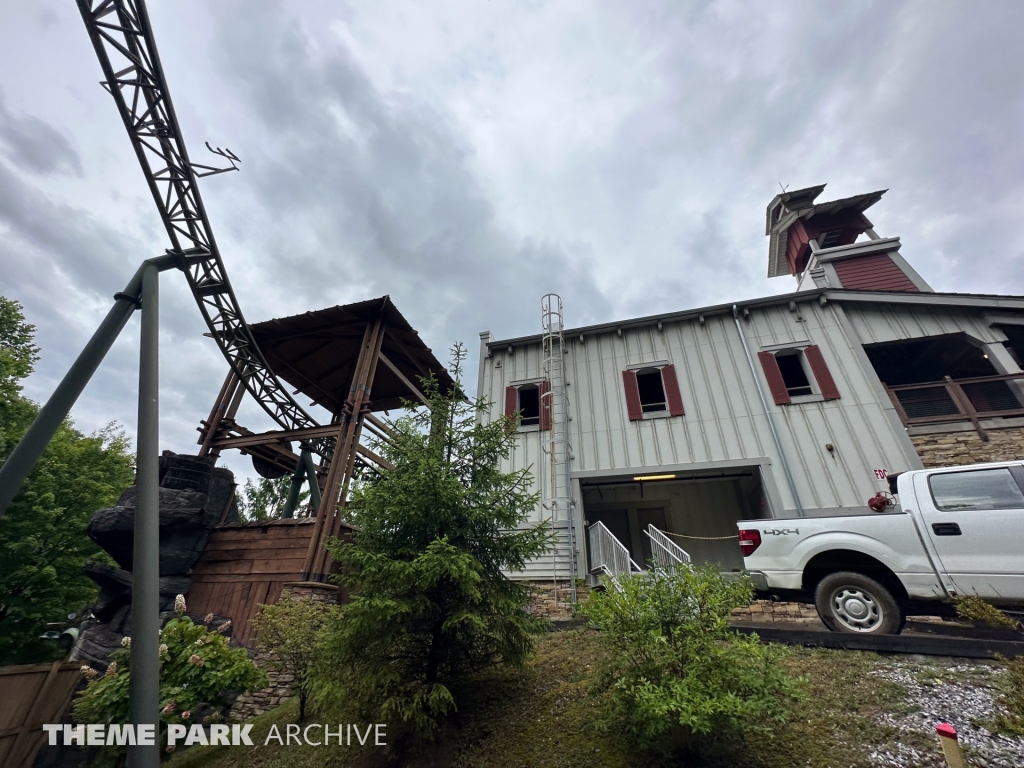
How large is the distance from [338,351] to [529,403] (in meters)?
6.97

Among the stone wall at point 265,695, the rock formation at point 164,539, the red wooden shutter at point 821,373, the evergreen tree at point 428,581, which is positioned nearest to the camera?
the evergreen tree at point 428,581

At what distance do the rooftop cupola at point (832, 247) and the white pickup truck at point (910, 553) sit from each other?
426 inches

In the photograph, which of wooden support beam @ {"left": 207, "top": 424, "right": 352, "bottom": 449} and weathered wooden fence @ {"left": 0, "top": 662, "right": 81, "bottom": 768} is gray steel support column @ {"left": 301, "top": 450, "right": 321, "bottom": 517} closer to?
wooden support beam @ {"left": 207, "top": 424, "right": 352, "bottom": 449}

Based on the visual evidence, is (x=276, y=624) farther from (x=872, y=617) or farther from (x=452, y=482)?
(x=872, y=617)

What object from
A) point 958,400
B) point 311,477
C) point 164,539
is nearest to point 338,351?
point 311,477

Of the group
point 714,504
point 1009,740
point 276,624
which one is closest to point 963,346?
point 714,504

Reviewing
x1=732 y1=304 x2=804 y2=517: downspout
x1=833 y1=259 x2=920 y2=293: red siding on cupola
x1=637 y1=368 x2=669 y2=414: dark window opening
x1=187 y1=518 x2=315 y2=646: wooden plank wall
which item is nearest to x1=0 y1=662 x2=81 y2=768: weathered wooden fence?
x1=187 y1=518 x2=315 y2=646: wooden plank wall

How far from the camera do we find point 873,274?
14844 millimetres

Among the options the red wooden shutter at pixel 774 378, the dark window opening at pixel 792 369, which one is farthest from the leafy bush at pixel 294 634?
the dark window opening at pixel 792 369

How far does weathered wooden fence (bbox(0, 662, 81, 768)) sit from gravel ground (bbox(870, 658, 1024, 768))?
39.5ft

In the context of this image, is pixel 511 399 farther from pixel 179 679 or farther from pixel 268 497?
pixel 268 497

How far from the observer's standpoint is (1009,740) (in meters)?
3.04

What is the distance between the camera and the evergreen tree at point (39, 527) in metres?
11.8

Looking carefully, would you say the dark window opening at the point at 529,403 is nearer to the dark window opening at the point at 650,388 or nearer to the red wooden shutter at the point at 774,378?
the dark window opening at the point at 650,388
